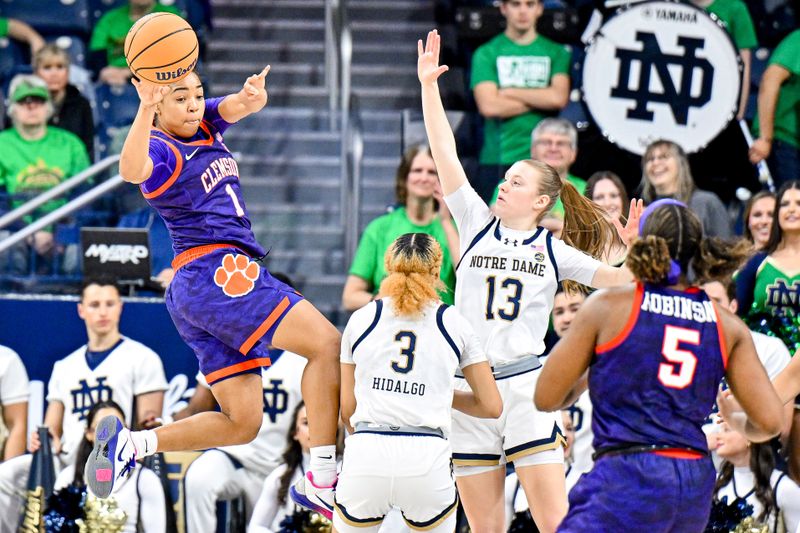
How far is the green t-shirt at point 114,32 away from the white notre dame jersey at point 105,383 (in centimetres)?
337

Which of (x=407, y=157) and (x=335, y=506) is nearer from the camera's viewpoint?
(x=335, y=506)

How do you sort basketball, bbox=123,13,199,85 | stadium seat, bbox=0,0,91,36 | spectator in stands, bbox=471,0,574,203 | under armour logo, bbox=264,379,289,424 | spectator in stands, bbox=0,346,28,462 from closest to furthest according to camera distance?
basketball, bbox=123,13,199,85 → under armour logo, bbox=264,379,289,424 → spectator in stands, bbox=0,346,28,462 → spectator in stands, bbox=471,0,574,203 → stadium seat, bbox=0,0,91,36

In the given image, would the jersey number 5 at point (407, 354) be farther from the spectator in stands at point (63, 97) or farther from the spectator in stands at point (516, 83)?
the spectator in stands at point (63, 97)

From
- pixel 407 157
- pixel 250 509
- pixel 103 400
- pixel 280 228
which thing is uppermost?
pixel 407 157

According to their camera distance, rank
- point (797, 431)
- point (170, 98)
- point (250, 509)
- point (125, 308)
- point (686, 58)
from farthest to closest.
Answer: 1. point (686, 58)
2. point (125, 308)
3. point (250, 509)
4. point (797, 431)
5. point (170, 98)

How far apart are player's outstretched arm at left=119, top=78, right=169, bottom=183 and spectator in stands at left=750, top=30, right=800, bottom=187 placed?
210 inches

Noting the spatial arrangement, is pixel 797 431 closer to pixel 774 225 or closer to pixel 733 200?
pixel 774 225

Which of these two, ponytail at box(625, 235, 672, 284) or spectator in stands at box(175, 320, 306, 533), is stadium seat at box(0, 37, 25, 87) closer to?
spectator in stands at box(175, 320, 306, 533)

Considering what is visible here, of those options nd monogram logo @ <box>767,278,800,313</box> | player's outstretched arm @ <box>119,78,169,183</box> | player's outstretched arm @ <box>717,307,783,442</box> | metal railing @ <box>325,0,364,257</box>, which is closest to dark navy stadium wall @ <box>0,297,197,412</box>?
metal railing @ <box>325,0,364,257</box>

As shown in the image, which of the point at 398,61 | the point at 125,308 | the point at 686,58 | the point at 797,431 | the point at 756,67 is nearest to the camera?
the point at 797,431

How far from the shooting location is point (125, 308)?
8.29 meters

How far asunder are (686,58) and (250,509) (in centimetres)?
421

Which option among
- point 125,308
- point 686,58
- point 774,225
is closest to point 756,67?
point 686,58

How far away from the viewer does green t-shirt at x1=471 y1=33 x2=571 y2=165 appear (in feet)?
29.6
